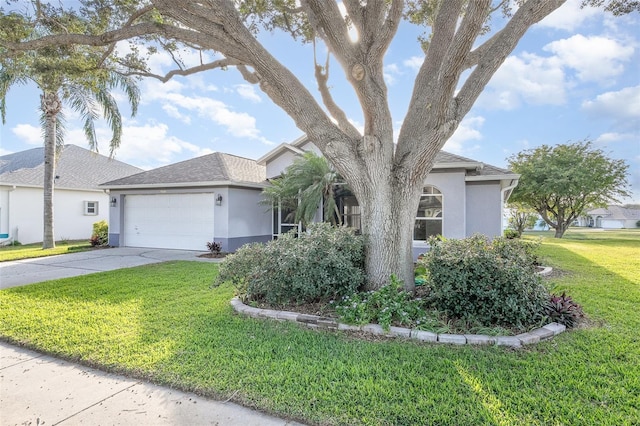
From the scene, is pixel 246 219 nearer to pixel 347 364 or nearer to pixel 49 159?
pixel 49 159

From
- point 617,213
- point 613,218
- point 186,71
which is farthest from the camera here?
point 617,213

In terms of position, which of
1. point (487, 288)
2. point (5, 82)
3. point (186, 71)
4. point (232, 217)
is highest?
point (5, 82)

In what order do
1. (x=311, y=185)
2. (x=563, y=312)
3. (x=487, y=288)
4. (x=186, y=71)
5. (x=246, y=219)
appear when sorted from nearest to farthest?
(x=487, y=288), (x=563, y=312), (x=186, y=71), (x=311, y=185), (x=246, y=219)

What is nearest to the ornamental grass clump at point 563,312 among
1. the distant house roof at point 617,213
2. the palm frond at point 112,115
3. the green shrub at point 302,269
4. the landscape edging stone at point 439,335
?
the landscape edging stone at point 439,335

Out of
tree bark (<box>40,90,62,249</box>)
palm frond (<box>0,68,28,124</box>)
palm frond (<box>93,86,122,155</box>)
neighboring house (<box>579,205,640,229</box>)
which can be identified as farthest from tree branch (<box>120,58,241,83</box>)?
neighboring house (<box>579,205,640,229</box>)

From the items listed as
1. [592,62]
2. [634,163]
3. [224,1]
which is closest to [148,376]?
[224,1]

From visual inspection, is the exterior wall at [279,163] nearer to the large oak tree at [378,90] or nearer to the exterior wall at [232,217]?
the exterior wall at [232,217]

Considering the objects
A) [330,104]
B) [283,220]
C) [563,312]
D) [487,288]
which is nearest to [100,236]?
[283,220]

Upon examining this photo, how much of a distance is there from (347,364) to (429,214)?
916 cm

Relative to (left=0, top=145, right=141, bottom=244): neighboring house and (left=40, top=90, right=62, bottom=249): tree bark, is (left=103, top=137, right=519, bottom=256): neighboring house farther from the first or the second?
(left=0, top=145, right=141, bottom=244): neighboring house

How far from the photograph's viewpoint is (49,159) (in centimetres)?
1438

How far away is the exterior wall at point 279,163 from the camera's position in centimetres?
1410

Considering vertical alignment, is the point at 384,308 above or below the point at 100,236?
below

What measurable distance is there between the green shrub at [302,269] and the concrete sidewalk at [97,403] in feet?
7.72
